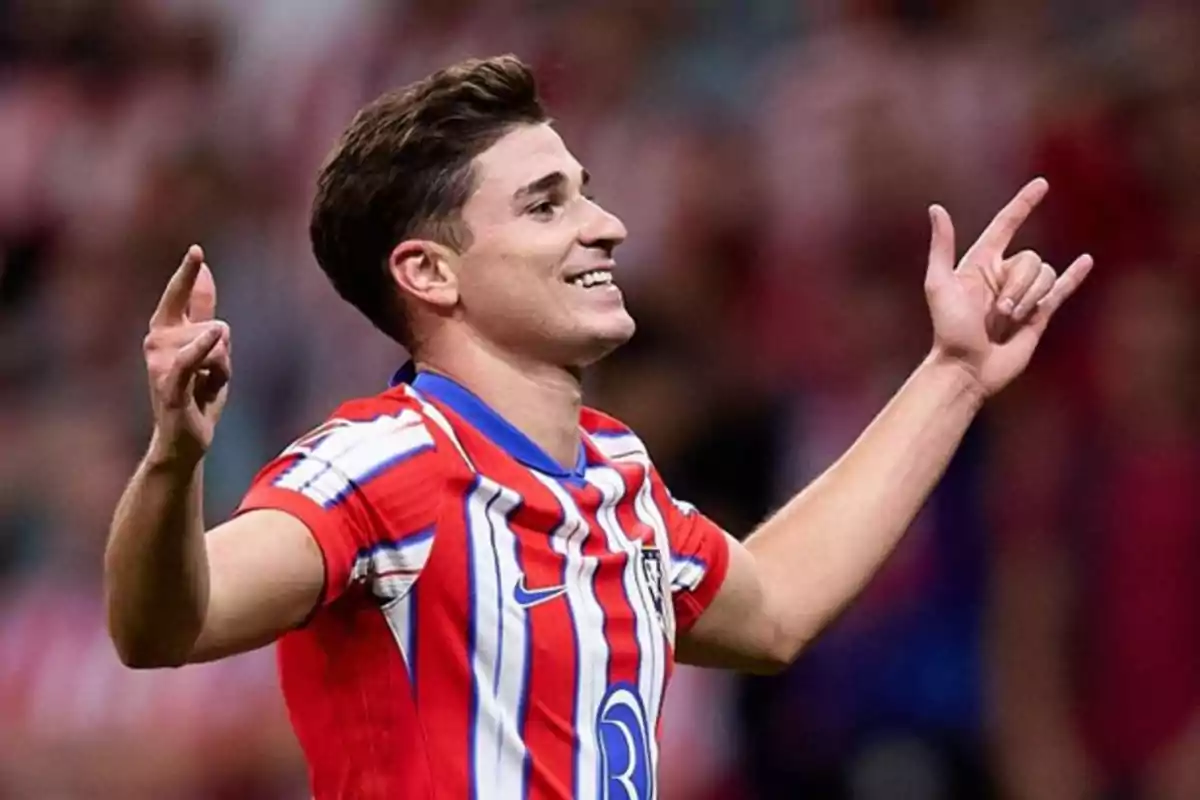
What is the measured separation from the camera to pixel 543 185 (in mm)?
3463

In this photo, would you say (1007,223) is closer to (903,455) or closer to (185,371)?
(903,455)

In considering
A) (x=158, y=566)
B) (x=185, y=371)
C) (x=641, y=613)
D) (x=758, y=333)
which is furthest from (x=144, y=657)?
(x=758, y=333)

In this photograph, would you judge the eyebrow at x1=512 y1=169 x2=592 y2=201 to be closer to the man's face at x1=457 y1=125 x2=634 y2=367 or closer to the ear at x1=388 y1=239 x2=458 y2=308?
the man's face at x1=457 y1=125 x2=634 y2=367

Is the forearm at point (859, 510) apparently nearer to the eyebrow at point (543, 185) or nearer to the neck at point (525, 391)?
the neck at point (525, 391)

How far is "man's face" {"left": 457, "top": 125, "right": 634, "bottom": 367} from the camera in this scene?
11.1 feet

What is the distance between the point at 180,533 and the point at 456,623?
0.48 metres

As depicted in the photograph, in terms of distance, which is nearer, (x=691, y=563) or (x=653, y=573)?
(x=653, y=573)

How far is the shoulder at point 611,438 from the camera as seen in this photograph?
3.58 m

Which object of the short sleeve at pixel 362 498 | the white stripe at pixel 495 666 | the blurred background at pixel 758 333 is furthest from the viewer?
the blurred background at pixel 758 333

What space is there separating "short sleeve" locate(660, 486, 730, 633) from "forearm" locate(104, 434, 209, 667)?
0.91 m

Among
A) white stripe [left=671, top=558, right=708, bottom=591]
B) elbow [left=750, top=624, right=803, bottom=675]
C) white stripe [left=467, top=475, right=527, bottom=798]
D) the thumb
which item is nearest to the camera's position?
white stripe [left=467, top=475, right=527, bottom=798]

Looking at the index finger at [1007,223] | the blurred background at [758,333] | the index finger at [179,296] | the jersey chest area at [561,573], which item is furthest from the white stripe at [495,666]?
the blurred background at [758,333]

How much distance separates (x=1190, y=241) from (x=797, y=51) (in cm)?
143

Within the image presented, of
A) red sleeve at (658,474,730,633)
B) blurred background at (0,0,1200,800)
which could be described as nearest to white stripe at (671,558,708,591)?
red sleeve at (658,474,730,633)
